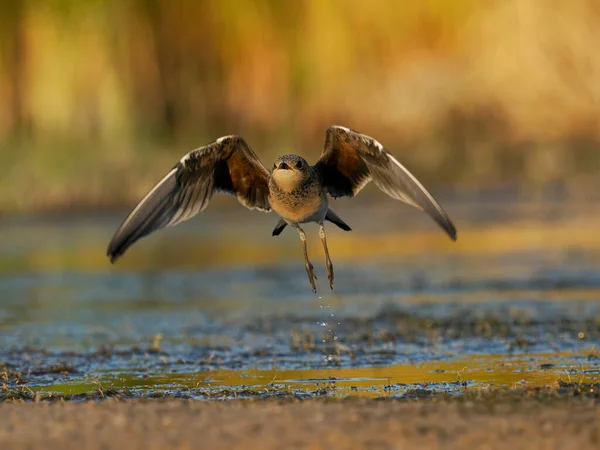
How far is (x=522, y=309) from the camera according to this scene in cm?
1645

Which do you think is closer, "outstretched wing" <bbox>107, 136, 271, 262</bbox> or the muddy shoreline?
the muddy shoreline

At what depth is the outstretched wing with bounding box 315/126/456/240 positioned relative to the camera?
40.1 feet

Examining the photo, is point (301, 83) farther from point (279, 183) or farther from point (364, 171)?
point (279, 183)

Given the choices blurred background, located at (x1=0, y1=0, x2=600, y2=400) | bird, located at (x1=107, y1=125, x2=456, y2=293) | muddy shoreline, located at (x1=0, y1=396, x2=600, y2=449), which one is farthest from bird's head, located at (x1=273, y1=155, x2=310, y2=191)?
blurred background, located at (x1=0, y1=0, x2=600, y2=400)

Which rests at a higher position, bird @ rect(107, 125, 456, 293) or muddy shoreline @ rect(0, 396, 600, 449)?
bird @ rect(107, 125, 456, 293)

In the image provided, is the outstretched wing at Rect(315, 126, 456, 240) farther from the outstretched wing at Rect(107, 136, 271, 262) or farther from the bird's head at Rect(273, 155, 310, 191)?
the outstretched wing at Rect(107, 136, 271, 262)

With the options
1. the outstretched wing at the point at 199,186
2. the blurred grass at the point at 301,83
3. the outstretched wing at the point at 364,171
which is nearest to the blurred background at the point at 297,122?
the blurred grass at the point at 301,83

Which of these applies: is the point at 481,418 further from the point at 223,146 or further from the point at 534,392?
the point at 223,146

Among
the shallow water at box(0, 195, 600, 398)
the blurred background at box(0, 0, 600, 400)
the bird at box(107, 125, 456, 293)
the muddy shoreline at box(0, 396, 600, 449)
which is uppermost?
the blurred background at box(0, 0, 600, 400)

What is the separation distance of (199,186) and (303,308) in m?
4.73

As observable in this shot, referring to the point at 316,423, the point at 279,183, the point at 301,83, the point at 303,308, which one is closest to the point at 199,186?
the point at 279,183

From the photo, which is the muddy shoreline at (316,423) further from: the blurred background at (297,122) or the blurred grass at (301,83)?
the blurred grass at (301,83)

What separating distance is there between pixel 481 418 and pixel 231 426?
162cm

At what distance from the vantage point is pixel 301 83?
3638cm
